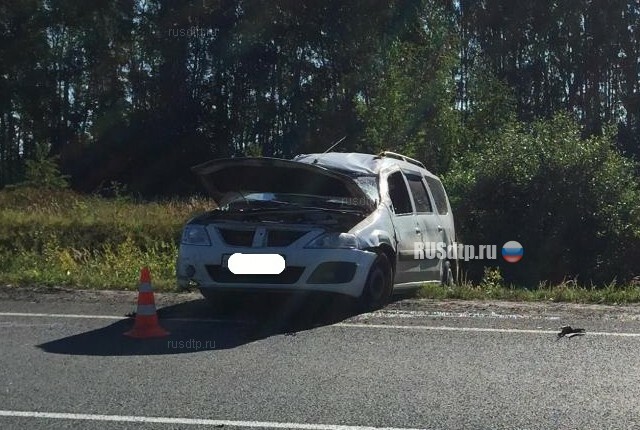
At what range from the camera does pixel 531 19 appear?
44.8m

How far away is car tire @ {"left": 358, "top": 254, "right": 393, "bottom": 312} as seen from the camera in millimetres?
8312

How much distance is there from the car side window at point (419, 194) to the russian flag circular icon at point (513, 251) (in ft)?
24.9

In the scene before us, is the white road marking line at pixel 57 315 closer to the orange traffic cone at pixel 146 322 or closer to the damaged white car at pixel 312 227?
the damaged white car at pixel 312 227

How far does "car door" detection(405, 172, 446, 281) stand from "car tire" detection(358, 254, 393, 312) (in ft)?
3.42

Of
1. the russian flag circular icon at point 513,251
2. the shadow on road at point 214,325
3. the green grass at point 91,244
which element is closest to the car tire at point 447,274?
the shadow on road at point 214,325

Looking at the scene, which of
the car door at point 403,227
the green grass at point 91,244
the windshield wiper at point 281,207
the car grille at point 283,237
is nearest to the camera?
the car grille at point 283,237

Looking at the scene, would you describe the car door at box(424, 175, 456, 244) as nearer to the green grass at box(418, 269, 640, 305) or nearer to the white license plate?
Answer: the green grass at box(418, 269, 640, 305)

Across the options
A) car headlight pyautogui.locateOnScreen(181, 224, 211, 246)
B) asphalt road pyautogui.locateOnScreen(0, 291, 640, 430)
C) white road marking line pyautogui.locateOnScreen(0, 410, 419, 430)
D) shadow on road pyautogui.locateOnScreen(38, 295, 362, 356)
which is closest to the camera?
white road marking line pyautogui.locateOnScreen(0, 410, 419, 430)

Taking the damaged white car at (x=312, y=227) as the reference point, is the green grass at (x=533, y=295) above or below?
below

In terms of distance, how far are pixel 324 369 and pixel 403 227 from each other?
3.20 metres

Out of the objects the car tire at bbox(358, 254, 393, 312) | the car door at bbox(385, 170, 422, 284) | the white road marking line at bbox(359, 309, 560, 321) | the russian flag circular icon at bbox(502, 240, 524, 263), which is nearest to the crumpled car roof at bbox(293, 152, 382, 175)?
the car door at bbox(385, 170, 422, 284)

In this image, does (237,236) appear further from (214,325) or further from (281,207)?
(214,325)

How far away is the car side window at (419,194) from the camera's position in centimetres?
985

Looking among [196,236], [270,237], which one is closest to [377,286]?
[270,237]
